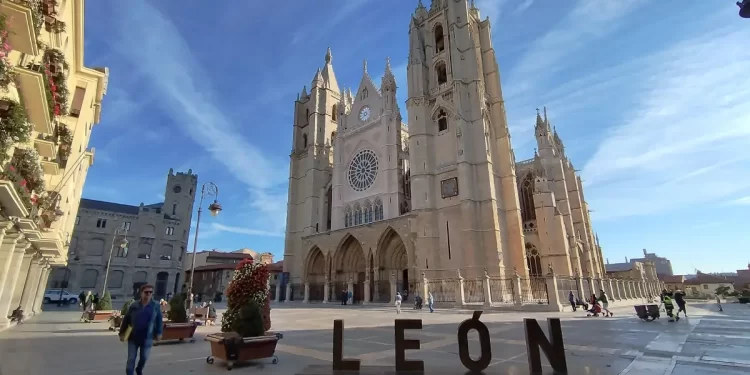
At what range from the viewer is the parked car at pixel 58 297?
117 feet

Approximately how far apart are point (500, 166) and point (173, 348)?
1249 inches

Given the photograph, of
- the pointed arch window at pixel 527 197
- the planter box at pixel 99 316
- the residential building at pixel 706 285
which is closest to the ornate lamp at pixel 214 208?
the planter box at pixel 99 316

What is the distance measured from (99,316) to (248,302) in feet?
46.4

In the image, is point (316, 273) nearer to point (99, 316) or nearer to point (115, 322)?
point (99, 316)

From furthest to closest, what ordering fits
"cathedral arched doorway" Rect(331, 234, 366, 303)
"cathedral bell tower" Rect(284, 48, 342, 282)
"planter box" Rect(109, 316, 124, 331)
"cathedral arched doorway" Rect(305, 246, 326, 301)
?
"cathedral bell tower" Rect(284, 48, 342, 282) < "cathedral arched doorway" Rect(305, 246, 326, 301) < "cathedral arched doorway" Rect(331, 234, 366, 303) < "planter box" Rect(109, 316, 124, 331)

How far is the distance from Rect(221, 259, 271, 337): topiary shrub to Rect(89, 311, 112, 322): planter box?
43.2 feet

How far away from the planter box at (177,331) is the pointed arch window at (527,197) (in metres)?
38.8

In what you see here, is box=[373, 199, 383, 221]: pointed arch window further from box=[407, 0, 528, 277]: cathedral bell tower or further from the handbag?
the handbag

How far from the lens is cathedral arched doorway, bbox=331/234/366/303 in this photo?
3791cm

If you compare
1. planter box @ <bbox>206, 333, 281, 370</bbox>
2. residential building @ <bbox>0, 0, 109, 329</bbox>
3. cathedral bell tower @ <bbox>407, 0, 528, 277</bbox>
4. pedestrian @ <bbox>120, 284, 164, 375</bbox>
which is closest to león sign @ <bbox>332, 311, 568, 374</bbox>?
planter box @ <bbox>206, 333, 281, 370</bbox>

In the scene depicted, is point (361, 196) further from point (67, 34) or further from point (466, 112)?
point (67, 34)

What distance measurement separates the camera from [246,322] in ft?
21.4

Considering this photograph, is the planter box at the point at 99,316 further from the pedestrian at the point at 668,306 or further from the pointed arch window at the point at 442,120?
the pointed arch window at the point at 442,120

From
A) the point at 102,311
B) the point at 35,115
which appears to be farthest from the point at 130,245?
the point at 35,115
